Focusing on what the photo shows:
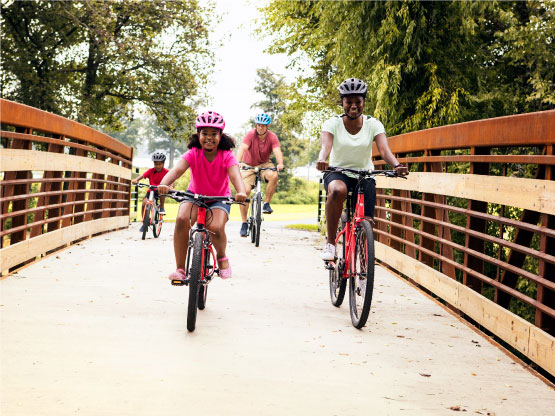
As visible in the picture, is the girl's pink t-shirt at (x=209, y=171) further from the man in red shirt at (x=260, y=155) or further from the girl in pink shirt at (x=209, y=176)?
the man in red shirt at (x=260, y=155)

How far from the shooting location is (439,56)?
14.0 meters

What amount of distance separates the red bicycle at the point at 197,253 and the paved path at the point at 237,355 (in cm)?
27

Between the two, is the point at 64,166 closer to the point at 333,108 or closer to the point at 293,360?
the point at 293,360

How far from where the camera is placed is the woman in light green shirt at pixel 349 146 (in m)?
6.14

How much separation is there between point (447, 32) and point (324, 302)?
29.7 ft

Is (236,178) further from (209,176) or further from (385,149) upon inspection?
(385,149)

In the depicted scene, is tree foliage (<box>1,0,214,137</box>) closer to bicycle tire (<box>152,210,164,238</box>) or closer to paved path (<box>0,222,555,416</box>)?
bicycle tire (<box>152,210,164,238</box>)

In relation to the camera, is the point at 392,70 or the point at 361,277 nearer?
the point at 361,277

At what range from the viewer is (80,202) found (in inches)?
423

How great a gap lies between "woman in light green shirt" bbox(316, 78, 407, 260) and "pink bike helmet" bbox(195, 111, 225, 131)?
0.94 meters

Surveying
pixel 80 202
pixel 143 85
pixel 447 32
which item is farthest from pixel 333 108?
pixel 80 202

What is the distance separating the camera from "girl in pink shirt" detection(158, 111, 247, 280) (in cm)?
571

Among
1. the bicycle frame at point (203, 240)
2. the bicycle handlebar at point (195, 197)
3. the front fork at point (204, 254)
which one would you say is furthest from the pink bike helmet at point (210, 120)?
→ the front fork at point (204, 254)

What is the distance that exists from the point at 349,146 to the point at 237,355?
2.38 meters
